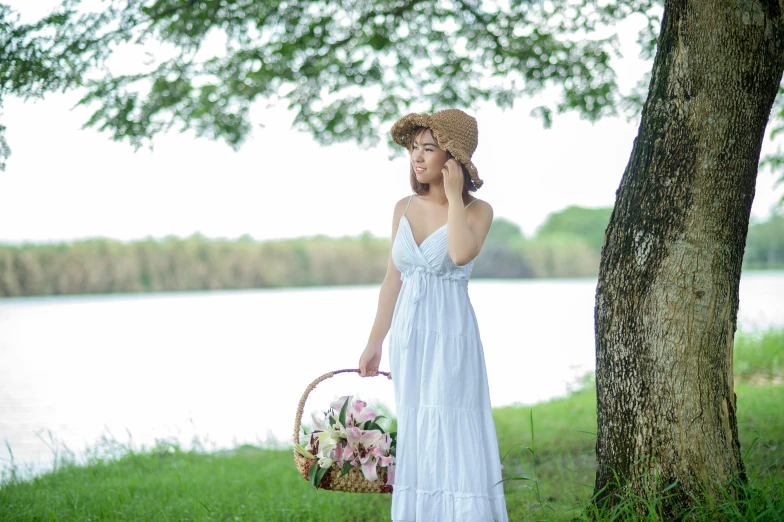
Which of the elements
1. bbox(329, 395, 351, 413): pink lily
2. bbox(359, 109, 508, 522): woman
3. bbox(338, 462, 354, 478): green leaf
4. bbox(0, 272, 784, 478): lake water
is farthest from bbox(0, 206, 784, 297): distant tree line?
bbox(338, 462, 354, 478): green leaf

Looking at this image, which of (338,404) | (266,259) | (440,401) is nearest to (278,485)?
(338,404)

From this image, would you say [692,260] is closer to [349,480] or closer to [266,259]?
[349,480]

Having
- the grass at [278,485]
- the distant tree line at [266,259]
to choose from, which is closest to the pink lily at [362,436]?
the grass at [278,485]

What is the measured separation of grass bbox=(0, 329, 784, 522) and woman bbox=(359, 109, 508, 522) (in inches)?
9.6

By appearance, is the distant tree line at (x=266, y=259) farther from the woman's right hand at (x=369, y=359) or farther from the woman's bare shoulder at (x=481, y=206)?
the woman's right hand at (x=369, y=359)

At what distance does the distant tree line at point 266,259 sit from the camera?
40.7ft

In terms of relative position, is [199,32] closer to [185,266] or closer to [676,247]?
[676,247]

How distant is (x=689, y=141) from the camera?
8.05ft

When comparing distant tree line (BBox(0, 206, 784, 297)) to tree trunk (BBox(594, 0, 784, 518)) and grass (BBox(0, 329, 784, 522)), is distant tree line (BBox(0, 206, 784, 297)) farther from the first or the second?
tree trunk (BBox(594, 0, 784, 518))

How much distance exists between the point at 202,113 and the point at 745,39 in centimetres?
356

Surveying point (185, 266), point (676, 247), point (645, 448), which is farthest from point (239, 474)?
point (185, 266)

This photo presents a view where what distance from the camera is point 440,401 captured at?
99.2 inches

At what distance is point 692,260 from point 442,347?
94 centimetres

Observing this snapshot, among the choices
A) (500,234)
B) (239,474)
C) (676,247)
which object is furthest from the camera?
(500,234)
